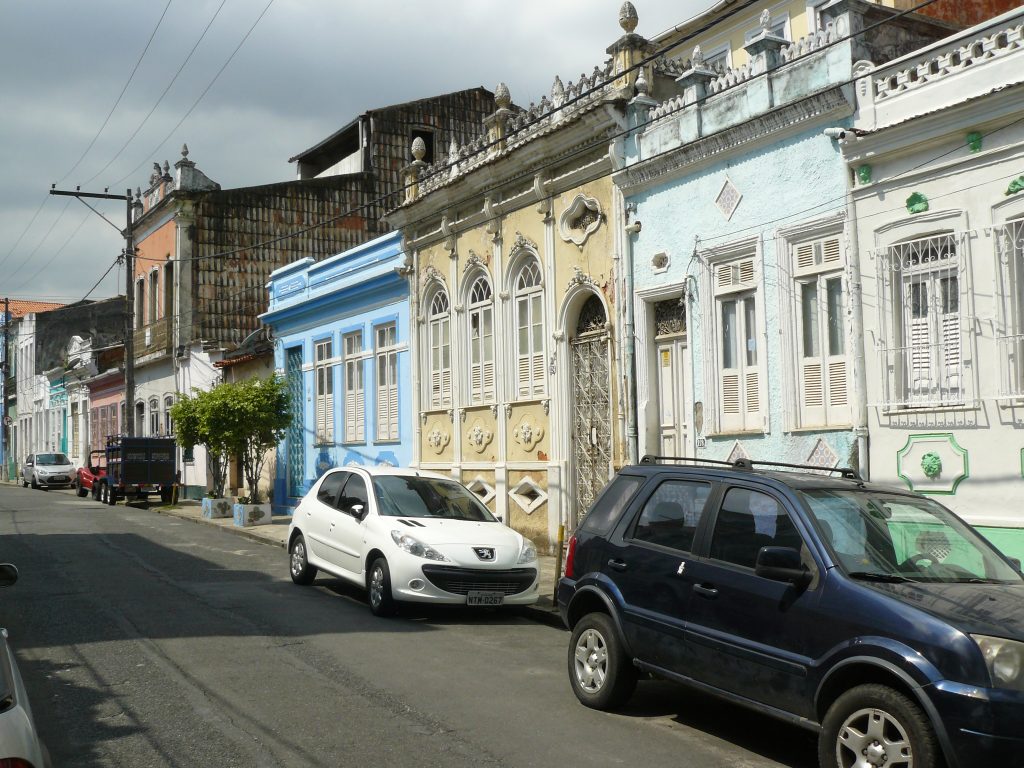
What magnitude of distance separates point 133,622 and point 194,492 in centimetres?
2348

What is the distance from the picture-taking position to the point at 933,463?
1083cm

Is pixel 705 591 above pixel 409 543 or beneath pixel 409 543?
above

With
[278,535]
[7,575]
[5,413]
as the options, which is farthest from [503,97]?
[5,413]

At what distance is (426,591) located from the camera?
1121cm

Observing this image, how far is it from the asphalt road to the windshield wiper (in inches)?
51.4

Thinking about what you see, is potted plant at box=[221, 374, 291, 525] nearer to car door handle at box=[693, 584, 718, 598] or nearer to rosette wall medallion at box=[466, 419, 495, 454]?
rosette wall medallion at box=[466, 419, 495, 454]

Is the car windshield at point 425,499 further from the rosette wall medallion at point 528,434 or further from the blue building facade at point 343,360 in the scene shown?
the blue building facade at point 343,360

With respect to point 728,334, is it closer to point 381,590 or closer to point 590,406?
point 590,406

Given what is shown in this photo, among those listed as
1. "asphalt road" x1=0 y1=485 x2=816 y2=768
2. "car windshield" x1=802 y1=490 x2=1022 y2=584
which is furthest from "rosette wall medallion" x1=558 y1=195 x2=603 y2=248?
"car windshield" x1=802 y1=490 x2=1022 y2=584

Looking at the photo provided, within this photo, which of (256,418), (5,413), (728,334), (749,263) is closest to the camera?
(749,263)

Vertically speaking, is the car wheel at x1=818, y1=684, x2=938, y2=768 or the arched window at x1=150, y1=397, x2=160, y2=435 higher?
the arched window at x1=150, y1=397, x2=160, y2=435

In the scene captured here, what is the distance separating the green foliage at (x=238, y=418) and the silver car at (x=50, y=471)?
20.7 meters

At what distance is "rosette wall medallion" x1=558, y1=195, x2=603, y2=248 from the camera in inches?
630

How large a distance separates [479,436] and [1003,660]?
46.6ft
